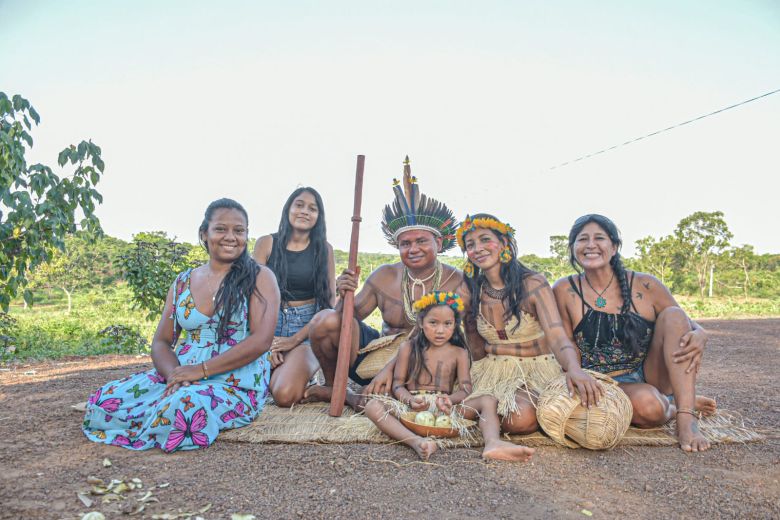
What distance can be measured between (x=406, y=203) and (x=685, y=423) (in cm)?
211

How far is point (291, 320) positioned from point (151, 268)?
374 cm

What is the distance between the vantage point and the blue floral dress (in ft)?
9.09

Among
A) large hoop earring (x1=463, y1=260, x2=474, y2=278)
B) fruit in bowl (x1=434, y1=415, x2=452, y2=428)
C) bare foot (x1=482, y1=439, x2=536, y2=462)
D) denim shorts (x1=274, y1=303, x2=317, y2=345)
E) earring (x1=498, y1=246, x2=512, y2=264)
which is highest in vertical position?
earring (x1=498, y1=246, x2=512, y2=264)

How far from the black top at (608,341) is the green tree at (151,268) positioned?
545cm

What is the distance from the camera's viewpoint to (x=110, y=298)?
19594 mm

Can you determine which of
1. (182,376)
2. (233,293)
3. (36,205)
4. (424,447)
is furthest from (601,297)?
(36,205)

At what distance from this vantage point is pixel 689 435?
2859 millimetres

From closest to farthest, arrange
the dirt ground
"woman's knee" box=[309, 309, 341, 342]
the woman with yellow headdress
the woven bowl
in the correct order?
the dirt ground < the woven bowl < the woman with yellow headdress < "woman's knee" box=[309, 309, 341, 342]

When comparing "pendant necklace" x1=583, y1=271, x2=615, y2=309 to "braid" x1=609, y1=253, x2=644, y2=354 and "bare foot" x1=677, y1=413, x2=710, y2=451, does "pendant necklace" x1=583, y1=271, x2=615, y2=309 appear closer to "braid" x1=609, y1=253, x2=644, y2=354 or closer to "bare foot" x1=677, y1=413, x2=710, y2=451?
"braid" x1=609, y1=253, x2=644, y2=354

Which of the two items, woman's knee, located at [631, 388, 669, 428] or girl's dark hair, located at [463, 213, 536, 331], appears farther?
girl's dark hair, located at [463, 213, 536, 331]

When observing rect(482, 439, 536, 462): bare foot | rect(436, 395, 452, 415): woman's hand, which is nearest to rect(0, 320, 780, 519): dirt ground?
rect(482, 439, 536, 462): bare foot

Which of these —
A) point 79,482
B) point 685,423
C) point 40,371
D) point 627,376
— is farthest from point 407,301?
point 40,371

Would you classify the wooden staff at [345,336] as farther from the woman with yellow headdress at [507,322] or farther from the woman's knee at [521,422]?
the woman's knee at [521,422]

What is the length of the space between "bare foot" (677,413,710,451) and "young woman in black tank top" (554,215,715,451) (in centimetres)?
11
